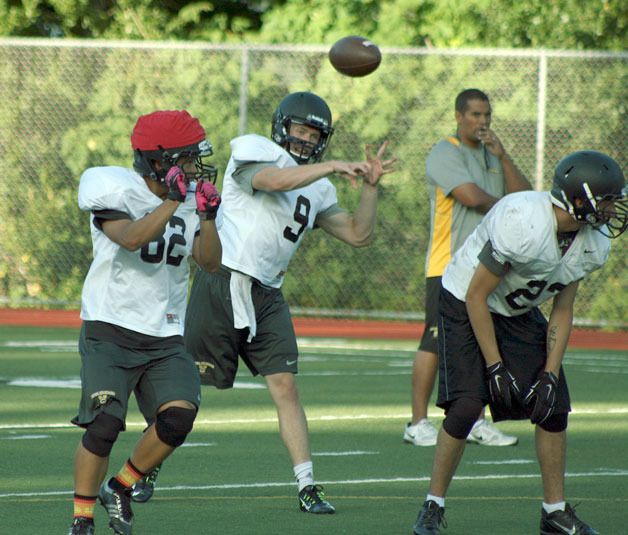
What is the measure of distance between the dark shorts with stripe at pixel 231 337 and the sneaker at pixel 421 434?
6.22 ft

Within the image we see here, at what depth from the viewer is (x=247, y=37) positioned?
2109cm

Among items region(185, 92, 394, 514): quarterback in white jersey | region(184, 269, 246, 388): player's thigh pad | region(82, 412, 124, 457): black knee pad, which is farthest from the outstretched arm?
region(82, 412, 124, 457): black knee pad

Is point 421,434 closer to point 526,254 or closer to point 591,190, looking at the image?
point 526,254

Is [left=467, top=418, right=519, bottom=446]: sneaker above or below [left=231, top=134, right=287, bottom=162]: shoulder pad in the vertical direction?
below

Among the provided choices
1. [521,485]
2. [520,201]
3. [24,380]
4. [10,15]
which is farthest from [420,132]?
[520,201]

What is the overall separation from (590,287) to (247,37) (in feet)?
24.9

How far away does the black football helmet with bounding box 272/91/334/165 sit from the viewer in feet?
23.6

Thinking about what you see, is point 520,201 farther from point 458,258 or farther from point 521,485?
point 521,485

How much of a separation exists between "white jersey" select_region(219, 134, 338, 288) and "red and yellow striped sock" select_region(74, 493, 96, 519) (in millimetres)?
1781

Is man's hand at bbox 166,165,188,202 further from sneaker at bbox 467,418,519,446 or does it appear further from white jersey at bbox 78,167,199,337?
sneaker at bbox 467,418,519,446

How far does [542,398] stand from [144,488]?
195 cm

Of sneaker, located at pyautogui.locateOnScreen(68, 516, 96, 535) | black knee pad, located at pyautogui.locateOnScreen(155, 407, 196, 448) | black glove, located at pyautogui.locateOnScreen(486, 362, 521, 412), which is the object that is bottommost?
sneaker, located at pyautogui.locateOnScreen(68, 516, 96, 535)

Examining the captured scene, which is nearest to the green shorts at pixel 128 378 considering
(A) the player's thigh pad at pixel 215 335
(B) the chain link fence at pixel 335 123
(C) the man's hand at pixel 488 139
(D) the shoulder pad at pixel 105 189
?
(D) the shoulder pad at pixel 105 189

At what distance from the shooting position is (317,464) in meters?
8.13
